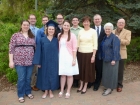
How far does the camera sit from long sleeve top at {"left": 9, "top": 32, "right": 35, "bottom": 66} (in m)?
4.39

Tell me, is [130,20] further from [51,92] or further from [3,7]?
[3,7]

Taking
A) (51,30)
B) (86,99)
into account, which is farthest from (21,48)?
(86,99)

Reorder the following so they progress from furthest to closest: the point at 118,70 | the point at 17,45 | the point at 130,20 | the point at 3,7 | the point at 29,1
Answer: the point at 3,7
the point at 29,1
the point at 130,20
the point at 118,70
the point at 17,45

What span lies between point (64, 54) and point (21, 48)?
0.99m

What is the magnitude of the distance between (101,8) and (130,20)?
110cm

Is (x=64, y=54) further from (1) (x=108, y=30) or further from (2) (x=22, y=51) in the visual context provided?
(1) (x=108, y=30)

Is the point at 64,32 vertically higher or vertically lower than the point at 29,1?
lower

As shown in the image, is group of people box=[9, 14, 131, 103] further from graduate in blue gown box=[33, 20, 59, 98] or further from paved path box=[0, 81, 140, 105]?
paved path box=[0, 81, 140, 105]

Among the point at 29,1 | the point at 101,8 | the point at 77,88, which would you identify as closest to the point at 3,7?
the point at 29,1

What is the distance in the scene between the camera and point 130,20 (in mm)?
6961

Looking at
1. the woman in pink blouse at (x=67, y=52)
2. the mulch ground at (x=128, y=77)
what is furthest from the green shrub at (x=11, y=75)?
the woman in pink blouse at (x=67, y=52)

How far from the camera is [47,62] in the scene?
470 centimetres

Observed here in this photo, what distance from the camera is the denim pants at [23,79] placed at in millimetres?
4531

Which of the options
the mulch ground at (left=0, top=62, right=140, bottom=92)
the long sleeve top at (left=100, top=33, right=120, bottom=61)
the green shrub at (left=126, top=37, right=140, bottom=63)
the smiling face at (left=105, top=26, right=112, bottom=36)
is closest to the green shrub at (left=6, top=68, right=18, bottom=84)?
the mulch ground at (left=0, top=62, right=140, bottom=92)
